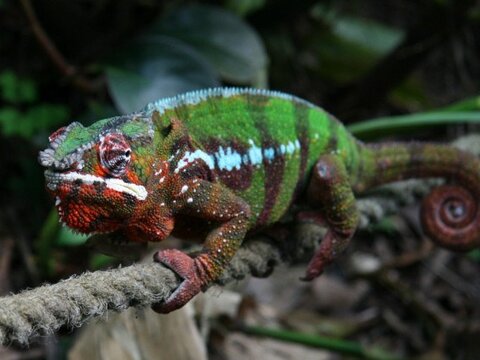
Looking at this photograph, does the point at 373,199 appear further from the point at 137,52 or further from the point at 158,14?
the point at 158,14

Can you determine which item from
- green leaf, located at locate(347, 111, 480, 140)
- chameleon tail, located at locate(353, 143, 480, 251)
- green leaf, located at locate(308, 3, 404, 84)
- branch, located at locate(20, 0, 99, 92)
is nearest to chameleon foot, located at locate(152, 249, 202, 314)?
chameleon tail, located at locate(353, 143, 480, 251)

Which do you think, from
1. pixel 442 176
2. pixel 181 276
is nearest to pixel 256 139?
pixel 181 276

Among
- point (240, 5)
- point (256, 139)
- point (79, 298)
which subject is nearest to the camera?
point (79, 298)

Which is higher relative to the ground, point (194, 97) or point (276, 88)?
point (276, 88)

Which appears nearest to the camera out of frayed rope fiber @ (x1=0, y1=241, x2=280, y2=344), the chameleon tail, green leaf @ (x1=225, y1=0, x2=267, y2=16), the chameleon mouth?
frayed rope fiber @ (x1=0, y1=241, x2=280, y2=344)

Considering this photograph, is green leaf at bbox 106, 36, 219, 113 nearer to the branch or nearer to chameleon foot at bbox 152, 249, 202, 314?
the branch

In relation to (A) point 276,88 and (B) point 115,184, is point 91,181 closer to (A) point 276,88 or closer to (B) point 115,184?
(B) point 115,184
